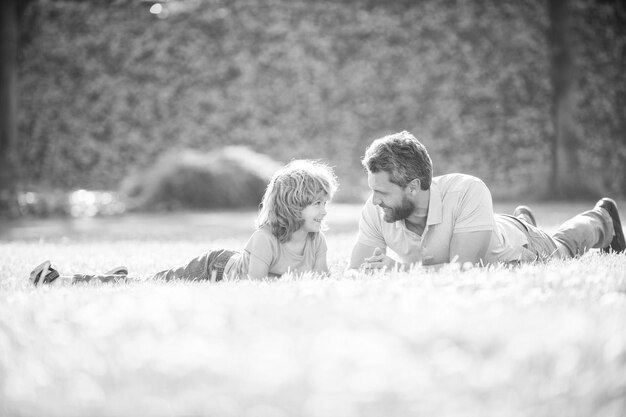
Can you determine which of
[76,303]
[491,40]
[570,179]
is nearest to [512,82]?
[491,40]

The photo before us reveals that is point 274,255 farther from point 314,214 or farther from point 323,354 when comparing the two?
point 323,354

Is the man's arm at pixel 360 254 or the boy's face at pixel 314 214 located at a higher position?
the boy's face at pixel 314 214

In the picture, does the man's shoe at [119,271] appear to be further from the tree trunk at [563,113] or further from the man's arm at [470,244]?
the tree trunk at [563,113]

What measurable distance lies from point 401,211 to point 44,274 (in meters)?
2.14

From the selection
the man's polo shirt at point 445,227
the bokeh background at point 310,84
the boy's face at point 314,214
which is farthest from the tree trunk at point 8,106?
the man's polo shirt at point 445,227

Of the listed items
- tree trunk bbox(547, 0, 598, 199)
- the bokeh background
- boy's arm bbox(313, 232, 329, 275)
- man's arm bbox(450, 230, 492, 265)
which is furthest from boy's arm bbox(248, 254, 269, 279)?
tree trunk bbox(547, 0, 598, 199)

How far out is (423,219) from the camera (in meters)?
4.34

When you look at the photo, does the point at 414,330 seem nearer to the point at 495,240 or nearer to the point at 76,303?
the point at 76,303

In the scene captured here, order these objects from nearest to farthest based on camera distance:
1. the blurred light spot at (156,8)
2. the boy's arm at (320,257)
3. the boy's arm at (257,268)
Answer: the boy's arm at (257,268)
the boy's arm at (320,257)
the blurred light spot at (156,8)

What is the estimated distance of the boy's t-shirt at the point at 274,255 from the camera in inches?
169

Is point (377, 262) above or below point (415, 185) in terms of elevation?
below

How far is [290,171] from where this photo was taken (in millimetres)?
4492

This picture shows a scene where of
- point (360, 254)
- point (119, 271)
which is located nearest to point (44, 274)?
point (119, 271)

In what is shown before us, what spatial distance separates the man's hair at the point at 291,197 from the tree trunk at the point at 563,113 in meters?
10.8
